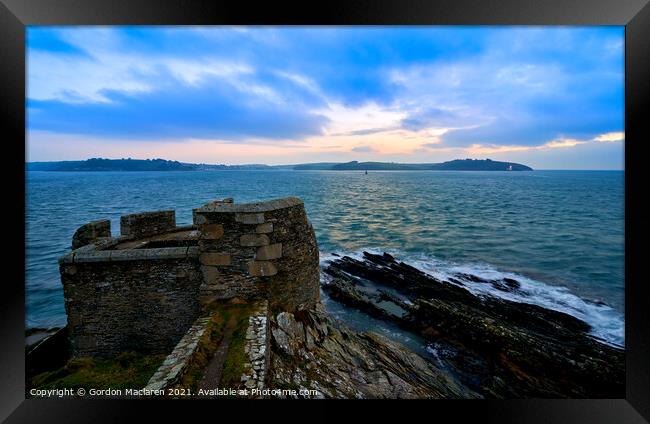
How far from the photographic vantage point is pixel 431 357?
805 cm

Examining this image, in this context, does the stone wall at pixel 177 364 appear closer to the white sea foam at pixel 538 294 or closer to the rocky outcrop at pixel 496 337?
the rocky outcrop at pixel 496 337

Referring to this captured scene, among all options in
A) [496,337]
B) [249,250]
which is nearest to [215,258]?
[249,250]

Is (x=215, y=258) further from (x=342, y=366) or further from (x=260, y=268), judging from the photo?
(x=342, y=366)

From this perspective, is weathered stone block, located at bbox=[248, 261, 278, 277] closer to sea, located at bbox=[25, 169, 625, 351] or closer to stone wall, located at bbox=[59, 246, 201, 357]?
stone wall, located at bbox=[59, 246, 201, 357]

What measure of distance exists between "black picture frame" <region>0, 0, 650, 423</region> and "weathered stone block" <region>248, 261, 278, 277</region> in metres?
1.86

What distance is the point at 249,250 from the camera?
4.77m

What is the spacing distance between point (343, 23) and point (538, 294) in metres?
12.7

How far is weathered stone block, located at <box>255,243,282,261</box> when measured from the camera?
475cm

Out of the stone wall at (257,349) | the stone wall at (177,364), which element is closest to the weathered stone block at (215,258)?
the stone wall at (257,349)

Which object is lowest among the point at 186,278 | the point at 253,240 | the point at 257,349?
the point at 257,349

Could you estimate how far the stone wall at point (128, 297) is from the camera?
5.32 m
